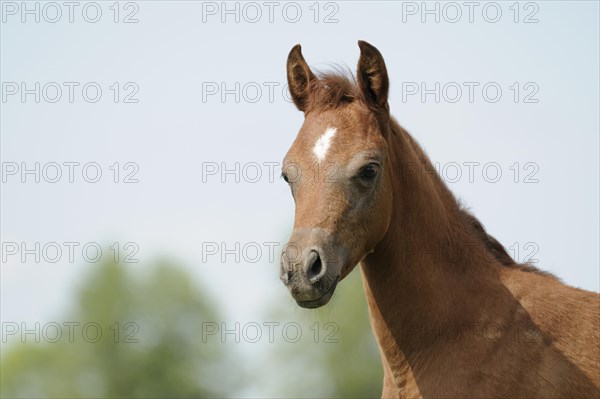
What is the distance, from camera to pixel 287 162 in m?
6.48

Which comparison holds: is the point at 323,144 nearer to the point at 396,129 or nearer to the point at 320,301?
the point at 396,129

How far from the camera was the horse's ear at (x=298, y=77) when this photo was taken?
7184 mm

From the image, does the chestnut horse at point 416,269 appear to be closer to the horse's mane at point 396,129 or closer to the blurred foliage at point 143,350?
the horse's mane at point 396,129

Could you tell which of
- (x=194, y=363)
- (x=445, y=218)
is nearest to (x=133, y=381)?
(x=194, y=363)

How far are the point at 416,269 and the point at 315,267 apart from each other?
1182 mm

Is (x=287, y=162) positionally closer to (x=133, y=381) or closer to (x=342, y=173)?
(x=342, y=173)

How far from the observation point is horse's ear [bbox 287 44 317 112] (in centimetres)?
718

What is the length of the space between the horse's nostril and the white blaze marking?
89 centimetres

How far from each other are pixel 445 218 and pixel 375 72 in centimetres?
144

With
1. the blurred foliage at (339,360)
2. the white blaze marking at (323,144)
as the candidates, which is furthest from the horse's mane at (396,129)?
the blurred foliage at (339,360)

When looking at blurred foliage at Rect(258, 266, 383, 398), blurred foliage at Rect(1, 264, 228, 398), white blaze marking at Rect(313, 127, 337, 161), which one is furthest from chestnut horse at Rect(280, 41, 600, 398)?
blurred foliage at Rect(1, 264, 228, 398)

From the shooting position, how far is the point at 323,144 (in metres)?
6.35

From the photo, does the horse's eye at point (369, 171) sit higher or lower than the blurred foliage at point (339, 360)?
higher

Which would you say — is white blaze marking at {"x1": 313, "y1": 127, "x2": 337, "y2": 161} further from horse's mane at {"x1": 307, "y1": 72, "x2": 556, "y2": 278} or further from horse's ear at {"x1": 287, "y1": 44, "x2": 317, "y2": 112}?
horse's ear at {"x1": 287, "y1": 44, "x2": 317, "y2": 112}
